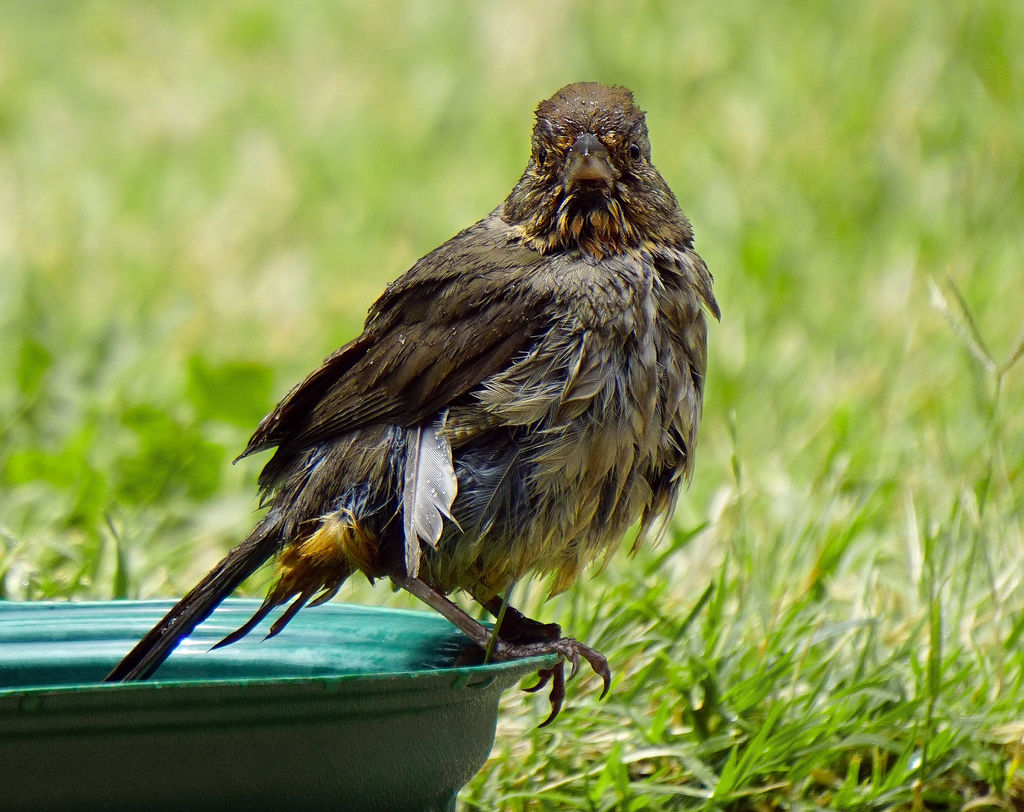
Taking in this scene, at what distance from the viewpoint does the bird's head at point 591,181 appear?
9.95ft

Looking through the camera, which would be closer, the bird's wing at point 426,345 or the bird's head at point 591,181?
the bird's wing at point 426,345

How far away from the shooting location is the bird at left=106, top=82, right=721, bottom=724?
282 centimetres

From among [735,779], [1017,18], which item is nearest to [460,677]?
[735,779]

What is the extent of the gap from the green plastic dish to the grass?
1.72ft

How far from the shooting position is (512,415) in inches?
111

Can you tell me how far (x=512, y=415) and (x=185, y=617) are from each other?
0.75m

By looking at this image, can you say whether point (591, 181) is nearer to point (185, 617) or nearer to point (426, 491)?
point (426, 491)

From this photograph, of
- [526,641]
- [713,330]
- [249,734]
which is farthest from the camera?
[713,330]

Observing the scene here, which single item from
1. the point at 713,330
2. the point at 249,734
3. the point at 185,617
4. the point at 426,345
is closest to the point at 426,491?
the point at 426,345

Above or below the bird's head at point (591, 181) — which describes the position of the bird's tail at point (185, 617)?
below

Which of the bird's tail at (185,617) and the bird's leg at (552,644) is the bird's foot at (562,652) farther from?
the bird's tail at (185,617)

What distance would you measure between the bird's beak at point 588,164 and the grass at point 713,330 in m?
0.81

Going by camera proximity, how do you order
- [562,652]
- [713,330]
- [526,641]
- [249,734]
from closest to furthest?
[249,734] → [562,652] → [526,641] → [713,330]

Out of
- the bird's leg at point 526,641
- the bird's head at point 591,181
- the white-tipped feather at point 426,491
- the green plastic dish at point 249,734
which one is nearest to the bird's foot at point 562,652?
the bird's leg at point 526,641
